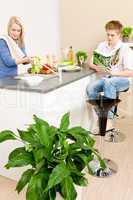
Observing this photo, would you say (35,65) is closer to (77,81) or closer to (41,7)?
(77,81)

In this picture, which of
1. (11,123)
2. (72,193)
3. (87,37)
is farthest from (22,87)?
(87,37)

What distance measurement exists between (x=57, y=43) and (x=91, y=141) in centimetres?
299

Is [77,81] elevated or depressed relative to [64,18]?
depressed

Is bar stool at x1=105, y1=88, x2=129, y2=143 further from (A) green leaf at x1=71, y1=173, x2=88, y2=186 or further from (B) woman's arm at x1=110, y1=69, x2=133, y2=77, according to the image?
(A) green leaf at x1=71, y1=173, x2=88, y2=186

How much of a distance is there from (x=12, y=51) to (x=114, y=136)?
1.55 m

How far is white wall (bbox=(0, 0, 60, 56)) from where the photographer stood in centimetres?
357

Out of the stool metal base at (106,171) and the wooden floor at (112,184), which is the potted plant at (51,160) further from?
the stool metal base at (106,171)

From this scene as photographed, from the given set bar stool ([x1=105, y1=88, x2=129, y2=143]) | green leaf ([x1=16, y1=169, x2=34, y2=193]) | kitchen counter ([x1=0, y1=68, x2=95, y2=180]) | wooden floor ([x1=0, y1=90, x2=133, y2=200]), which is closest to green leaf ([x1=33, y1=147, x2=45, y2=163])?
green leaf ([x1=16, y1=169, x2=34, y2=193])

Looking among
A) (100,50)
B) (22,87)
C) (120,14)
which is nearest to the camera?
(22,87)

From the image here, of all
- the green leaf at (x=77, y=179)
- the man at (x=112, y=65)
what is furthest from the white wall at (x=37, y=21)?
the green leaf at (x=77, y=179)

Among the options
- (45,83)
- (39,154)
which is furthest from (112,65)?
(39,154)

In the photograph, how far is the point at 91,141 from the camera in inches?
67.2

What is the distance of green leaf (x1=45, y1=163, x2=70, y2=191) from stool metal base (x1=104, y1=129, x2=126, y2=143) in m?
1.94

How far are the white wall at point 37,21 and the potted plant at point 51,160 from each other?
2181mm
